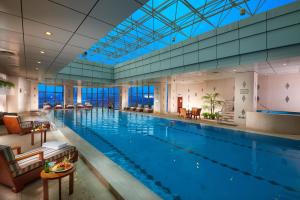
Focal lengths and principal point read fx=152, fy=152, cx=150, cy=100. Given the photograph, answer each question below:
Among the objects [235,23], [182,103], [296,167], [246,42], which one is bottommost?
[296,167]

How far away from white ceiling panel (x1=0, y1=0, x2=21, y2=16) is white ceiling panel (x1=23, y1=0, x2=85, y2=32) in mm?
99

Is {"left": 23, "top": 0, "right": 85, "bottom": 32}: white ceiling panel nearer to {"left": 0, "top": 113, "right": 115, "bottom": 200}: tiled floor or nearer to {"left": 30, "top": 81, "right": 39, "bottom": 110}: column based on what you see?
{"left": 0, "top": 113, "right": 115, "bottom": 200}: tiled floor

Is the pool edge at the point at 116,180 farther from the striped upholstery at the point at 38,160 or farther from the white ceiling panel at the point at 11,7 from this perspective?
the white ceiling panel at the point at 11,7

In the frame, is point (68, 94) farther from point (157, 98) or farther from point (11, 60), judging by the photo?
point (11, 60)

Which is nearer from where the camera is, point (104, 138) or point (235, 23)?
point (104, 138)

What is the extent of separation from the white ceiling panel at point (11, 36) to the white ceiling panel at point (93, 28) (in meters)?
1.76

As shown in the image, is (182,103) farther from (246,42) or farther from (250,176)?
(250,176)

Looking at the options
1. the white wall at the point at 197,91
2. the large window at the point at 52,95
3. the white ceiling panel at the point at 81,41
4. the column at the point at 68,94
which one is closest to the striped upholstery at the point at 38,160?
the white ceiling panel at the point at 81,41

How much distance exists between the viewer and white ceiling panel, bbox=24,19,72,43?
351 cm

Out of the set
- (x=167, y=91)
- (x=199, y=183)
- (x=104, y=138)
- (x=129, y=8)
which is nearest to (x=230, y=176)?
(x=199, y=183)

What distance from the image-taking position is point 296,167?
4145 mm

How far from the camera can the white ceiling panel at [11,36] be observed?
391cm

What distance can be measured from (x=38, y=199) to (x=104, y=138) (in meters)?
4.43

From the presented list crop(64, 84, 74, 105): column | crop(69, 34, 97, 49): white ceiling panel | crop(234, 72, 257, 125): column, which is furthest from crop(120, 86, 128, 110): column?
crop(69, 34, 97, 49): white ceiling panel
